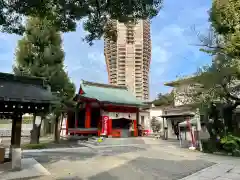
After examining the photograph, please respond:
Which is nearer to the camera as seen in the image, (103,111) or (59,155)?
(59,155)

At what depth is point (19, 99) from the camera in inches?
300

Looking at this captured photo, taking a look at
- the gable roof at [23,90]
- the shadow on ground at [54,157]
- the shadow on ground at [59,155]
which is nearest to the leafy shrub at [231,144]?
the shadow on ground at [59,155]

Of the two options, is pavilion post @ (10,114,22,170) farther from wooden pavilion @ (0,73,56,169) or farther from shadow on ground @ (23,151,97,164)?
shadow on ground @ (23,151,97,164)

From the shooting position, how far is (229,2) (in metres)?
5.89

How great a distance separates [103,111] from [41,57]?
743 centimetres

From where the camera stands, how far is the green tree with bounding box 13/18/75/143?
634 inches

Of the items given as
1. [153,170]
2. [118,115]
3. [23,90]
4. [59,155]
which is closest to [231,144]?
[153,170]

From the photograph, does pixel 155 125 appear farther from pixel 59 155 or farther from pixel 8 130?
pixel 59 155

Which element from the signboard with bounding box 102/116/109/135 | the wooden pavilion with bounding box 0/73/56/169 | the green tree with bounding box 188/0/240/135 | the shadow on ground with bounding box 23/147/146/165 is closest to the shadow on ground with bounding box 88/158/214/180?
the shadow on ground with bounding box 23/147/146/165

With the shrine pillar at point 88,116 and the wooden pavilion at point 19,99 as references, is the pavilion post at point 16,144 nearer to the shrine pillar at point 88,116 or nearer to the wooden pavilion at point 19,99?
the wooden pavilion at point 19,99

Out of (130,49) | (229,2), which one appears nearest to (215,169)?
(229,2)

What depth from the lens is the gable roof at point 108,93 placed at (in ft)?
67.3

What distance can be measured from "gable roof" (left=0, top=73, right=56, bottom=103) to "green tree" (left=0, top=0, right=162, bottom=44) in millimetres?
2200

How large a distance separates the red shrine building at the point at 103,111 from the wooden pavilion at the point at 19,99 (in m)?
10.4
